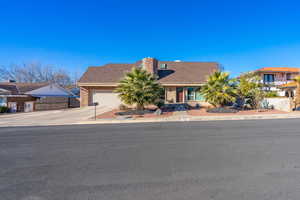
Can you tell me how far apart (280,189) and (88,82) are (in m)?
20.2

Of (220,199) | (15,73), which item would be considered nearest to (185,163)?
(220,199)

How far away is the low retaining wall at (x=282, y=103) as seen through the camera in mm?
13695

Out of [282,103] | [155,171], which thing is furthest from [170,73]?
[155,171]

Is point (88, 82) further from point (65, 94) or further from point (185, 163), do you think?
point (185, 163)

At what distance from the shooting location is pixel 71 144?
17.7 ft

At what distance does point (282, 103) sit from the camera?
14047mm

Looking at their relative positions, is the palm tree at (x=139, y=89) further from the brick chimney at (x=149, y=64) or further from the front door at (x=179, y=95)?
the front door at (x=179, y=95)

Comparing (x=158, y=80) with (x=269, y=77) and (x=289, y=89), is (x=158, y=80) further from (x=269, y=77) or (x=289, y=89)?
(x=269, y=77)

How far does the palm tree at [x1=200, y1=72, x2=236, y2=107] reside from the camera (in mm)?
12821

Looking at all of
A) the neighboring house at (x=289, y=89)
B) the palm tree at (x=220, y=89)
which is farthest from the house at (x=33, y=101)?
the neighboring house at (x=289, y=89)

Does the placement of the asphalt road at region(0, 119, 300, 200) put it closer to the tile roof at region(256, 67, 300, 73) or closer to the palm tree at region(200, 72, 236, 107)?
the palm tree at region(200, 72, 236, 107)

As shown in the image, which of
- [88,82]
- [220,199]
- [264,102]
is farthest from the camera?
[88,82]

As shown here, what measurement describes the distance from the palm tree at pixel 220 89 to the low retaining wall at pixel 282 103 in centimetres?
560

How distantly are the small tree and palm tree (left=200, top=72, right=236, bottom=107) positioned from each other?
5.54ft
